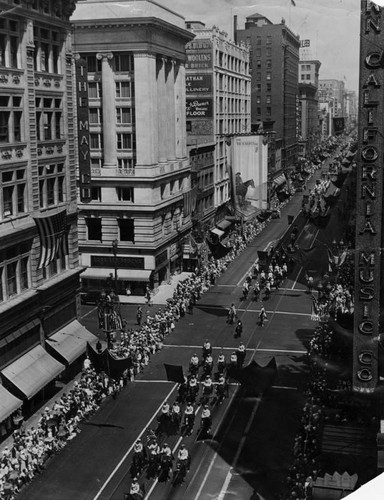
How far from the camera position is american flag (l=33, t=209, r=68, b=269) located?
50969 mm

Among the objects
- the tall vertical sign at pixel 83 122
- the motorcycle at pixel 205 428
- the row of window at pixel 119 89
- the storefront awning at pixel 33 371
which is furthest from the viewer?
the row of window at pixel 119 89

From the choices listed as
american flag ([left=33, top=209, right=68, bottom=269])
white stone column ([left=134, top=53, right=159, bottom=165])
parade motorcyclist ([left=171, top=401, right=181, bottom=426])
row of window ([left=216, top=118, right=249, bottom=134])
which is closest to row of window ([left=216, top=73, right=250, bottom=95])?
row of window ([left=216, top=118, right=249, bottom=134])

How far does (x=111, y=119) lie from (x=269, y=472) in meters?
49.3

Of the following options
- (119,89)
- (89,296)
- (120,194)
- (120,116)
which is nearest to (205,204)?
(120,194)

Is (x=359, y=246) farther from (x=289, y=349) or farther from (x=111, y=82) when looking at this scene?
(x=111, y=82)

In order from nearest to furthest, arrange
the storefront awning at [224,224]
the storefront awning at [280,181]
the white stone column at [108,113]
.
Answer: the white stone column at [108,113]
the storefront awning at [224,224]
the storefront awning at [280,181]

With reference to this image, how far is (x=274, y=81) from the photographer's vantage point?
16025 centimetres

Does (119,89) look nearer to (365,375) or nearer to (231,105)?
(231,105)

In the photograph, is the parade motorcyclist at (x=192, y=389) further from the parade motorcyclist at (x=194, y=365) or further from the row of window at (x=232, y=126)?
the row of window at (x=232, y=126)

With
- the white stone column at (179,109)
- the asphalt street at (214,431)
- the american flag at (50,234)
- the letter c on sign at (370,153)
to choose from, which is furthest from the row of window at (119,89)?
the letter c on sign at (370,153)

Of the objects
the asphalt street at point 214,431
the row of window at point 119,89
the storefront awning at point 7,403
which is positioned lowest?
the asphalt street at point 214,431

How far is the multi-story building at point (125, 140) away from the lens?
78.2 meters

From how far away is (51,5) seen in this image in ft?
173

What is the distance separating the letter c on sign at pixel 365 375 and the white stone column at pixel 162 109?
170 feet
